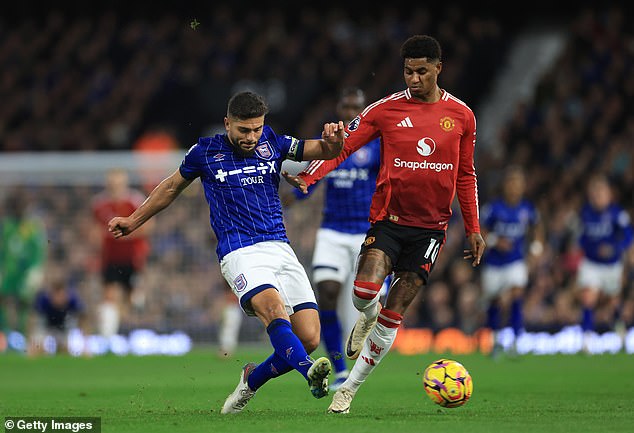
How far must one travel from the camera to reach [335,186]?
471 inches

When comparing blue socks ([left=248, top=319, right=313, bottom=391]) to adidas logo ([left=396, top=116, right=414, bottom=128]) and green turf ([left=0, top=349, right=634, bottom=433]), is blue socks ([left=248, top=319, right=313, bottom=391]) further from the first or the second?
adidas logo ([left=396, top=116, right=414, bottom=128])

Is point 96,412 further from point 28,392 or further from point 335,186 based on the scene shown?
point 335,186

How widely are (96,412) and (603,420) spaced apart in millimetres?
3605

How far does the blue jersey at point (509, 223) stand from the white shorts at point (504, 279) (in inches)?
3.2

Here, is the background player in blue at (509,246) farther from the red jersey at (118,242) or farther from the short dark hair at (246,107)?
the short dark hair at (246,107)

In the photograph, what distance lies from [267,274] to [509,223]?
906 centimetres

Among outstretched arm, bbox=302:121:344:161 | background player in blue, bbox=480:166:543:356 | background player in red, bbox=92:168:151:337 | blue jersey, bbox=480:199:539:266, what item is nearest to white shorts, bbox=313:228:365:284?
outstretched arm, bbox=302:121:344:161

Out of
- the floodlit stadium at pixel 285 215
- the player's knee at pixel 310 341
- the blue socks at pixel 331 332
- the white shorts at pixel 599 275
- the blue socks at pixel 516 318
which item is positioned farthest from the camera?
the white shorts at pixel 599 275

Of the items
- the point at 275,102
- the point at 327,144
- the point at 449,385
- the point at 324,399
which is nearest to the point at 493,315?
the point at 324,399

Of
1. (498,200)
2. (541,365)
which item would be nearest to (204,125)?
(498,200)

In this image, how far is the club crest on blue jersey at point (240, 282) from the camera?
28.2ft

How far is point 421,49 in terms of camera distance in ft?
29.4

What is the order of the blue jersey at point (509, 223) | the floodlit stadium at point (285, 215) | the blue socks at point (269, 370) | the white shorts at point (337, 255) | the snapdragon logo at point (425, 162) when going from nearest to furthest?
1. the blue socks at point (269, 370)
2. the snapdragon logo at point (425, 162)
3. the floodlit stadium at point (285, 215)
4. the white shorts at point (337, 255)
5. the blue jersey at point (509, 223)

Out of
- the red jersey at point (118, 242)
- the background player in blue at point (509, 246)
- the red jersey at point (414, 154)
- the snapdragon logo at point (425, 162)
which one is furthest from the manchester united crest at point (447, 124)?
the red jersey at point (118, 242)
